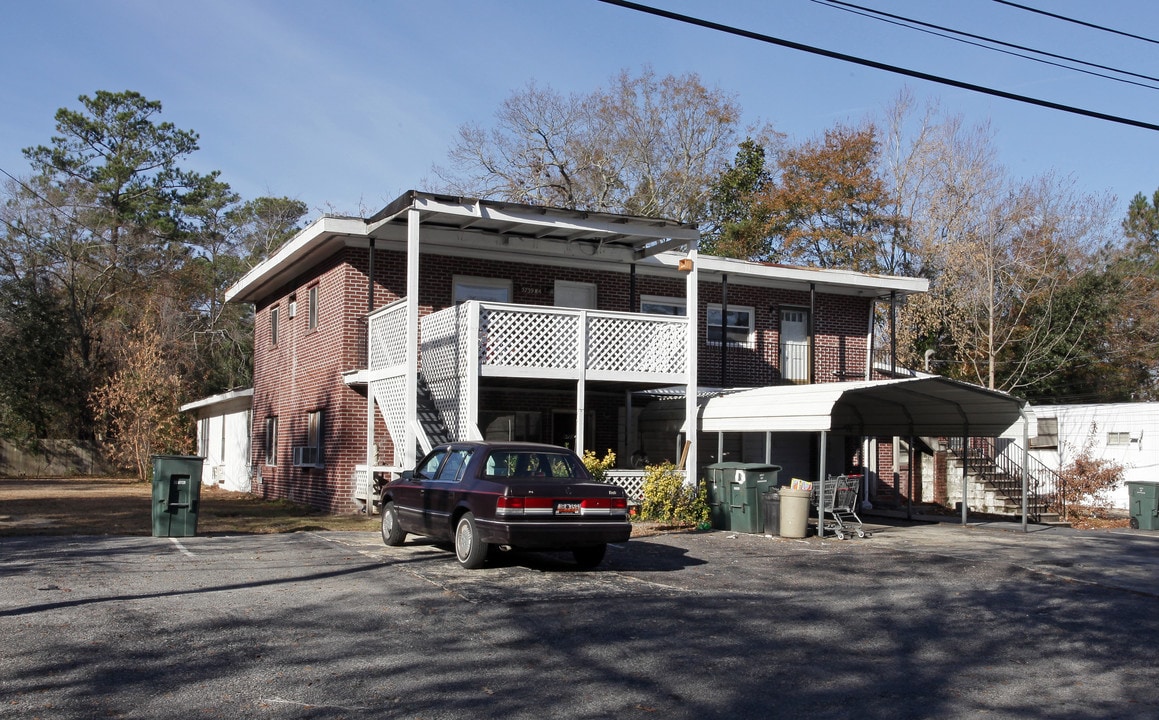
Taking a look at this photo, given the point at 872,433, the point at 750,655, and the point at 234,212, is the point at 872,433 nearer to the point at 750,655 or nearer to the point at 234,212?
the point at 750,655

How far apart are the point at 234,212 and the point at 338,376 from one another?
37.5 meters

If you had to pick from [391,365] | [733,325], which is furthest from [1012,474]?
[391,365]

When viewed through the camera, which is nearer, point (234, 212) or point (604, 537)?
point (604, 537)

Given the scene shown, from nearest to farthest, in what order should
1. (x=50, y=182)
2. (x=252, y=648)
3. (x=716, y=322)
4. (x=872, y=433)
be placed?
(x=252, y=648) < (x=872, y=433) < (x=716, y=322) < (x=50, y=182)

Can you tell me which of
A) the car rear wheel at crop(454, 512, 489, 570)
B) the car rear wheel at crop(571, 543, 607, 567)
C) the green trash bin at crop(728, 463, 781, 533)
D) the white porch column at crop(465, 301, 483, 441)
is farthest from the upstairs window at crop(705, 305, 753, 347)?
the car rear wheel at crop(454, 512, 489, 570)

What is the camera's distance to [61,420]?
40594 mm

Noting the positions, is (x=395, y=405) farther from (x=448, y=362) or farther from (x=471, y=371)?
(x=471, y=371)

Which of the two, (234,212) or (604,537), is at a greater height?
(234,212)

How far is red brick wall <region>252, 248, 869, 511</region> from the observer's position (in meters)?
20.8

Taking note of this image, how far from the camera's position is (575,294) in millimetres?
22547

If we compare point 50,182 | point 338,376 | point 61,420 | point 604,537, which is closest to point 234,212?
point 50,182

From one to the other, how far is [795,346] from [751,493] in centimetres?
846

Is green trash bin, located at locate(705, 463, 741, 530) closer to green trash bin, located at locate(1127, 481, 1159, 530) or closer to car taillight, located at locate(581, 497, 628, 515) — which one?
car taillight, located at locate(581, 497, 628, 515)

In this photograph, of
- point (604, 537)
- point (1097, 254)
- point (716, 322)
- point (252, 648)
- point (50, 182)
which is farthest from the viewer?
point (50, 182)
